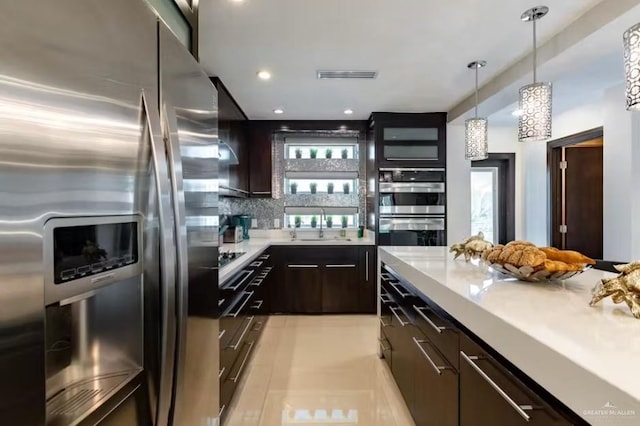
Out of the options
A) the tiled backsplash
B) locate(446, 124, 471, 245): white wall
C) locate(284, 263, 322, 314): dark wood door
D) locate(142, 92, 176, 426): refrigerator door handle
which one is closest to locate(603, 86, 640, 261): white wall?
locate(446, 124, 471, 245): white wall

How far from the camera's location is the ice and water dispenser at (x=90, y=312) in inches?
25.6

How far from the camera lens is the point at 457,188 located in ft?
Result: 14.5

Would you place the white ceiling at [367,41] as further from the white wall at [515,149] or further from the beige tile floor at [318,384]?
the beige tile floor at [318,384]

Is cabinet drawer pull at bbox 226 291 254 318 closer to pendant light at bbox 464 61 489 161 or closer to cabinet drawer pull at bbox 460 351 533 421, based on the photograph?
cabinet drawer pull at bbox 460 351 533 421

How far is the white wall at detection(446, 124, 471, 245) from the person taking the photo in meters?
4.40

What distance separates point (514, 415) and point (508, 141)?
17.1 feet

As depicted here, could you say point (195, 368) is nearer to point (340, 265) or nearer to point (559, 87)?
point (340, 265)

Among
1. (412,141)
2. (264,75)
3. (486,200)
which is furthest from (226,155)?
(486,200)

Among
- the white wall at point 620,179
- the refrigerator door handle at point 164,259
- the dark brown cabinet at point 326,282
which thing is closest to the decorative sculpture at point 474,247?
the refrigerator door handle at point 164,259

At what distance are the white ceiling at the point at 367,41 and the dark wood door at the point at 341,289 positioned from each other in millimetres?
2054

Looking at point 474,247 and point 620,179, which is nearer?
point 474,247

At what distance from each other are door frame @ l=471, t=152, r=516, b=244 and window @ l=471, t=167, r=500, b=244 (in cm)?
6

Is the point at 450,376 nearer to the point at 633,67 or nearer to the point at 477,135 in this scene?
the point at 633,67

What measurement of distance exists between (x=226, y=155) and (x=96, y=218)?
2.77 metres
